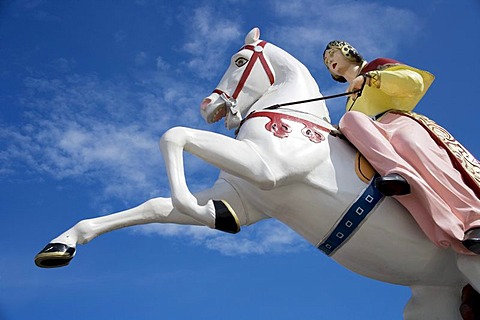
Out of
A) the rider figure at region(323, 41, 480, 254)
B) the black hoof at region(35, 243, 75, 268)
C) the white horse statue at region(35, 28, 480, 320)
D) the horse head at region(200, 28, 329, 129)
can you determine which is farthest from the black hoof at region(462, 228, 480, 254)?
the black hoof at region(35, 243, 75, 268)

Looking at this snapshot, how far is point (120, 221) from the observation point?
3924 mm

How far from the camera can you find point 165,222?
13.3 feet

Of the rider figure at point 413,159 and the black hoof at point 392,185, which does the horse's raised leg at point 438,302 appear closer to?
the rider figure at point 413,159

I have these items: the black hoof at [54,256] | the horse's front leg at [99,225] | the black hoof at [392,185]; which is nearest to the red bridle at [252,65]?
the horse's front leg at [99,225]

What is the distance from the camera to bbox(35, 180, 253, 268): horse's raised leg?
12.2 feet

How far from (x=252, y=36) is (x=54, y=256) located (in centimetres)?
189

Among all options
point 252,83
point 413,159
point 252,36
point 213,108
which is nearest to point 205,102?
point 213,108

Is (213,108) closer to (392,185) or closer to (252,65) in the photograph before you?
(252,65)

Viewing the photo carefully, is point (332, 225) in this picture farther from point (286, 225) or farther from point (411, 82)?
point (411, 82)

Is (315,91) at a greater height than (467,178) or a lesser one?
greater

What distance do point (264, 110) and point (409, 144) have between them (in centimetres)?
85

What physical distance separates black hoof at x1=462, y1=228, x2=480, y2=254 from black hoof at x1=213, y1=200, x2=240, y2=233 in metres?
1.19

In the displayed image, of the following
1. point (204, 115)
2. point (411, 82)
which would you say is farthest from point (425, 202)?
point (204, 115)

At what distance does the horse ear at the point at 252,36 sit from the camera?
449 centimetres
